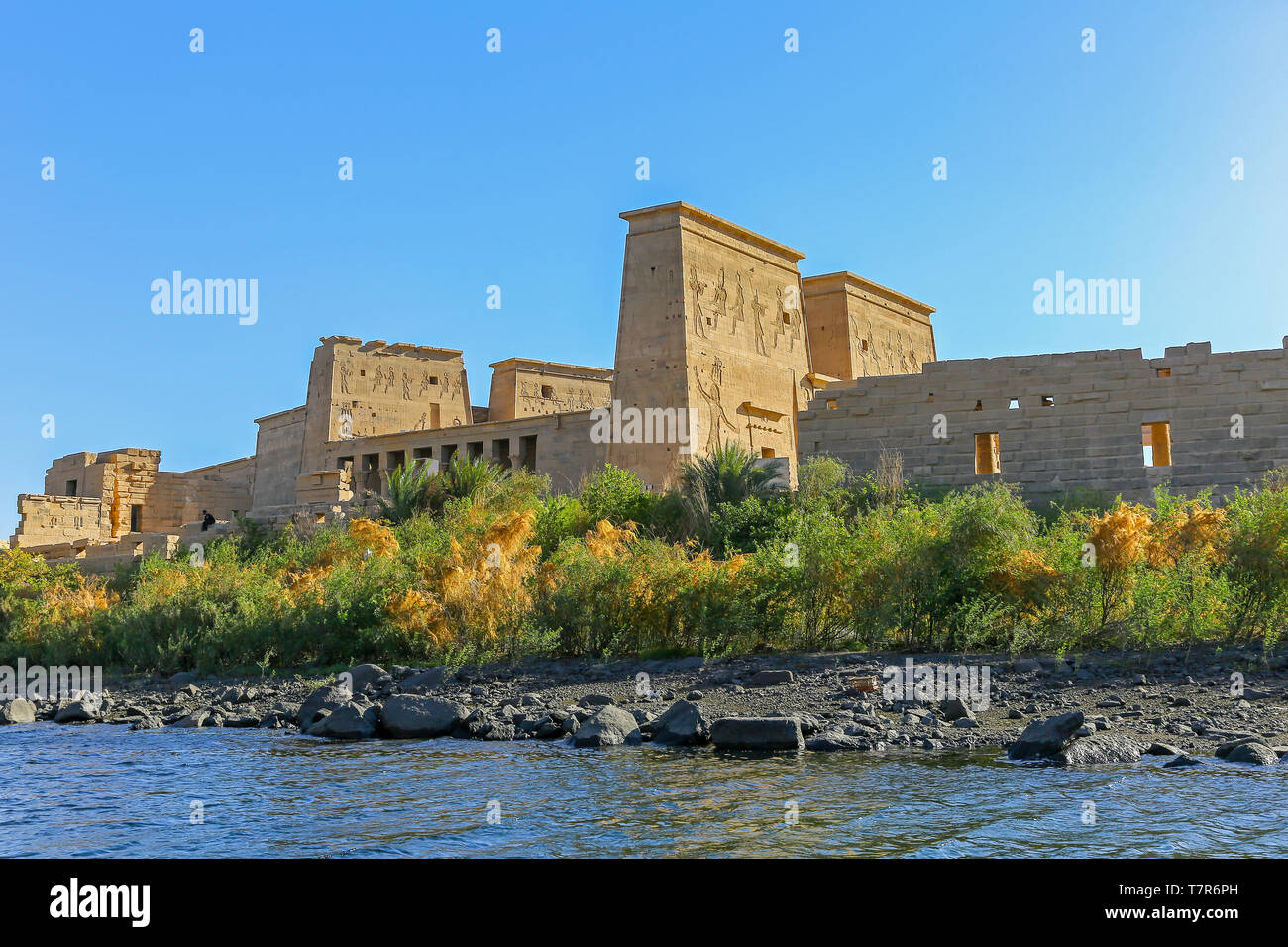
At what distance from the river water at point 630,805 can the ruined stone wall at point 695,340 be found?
16.5 m

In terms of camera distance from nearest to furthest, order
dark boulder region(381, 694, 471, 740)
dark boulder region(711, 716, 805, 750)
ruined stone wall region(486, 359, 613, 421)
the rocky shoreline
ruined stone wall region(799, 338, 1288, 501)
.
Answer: the rocky shoreline, dark boulder region(711, 716, 805, 750), dark boulder region(381, 694, 471, 740), ruined stone wall region(799, 338, 1288, 501), ruined stone wall region(486, 359, 613, 421)

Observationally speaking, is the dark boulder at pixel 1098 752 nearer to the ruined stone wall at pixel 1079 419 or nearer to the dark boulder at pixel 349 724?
the dark boulder at pixel 349 724

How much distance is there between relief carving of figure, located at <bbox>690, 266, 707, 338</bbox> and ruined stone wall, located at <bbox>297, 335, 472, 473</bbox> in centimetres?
1314

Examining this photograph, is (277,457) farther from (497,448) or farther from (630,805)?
(630,805)

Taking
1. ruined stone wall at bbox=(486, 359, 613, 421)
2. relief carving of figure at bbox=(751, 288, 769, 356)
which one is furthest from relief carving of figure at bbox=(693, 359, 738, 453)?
ruined stone wall at bbox=(486, 359, 613, 421)

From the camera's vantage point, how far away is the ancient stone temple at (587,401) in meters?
26.1

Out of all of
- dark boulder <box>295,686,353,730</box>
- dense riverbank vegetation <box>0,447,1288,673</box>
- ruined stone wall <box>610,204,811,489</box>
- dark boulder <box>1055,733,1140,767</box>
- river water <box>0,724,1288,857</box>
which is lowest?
river water <box>0,724,1288,857</box>

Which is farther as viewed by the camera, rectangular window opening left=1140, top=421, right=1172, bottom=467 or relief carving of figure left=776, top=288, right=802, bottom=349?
relief carving of figure left=776, top=288, right=802, bottom=349

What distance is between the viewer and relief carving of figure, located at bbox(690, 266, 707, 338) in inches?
1035

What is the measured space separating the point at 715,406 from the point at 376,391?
45.9 ft

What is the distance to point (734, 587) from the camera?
14.4 meters

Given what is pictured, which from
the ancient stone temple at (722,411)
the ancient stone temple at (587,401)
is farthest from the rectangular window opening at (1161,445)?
the ancient stone temple at (587,401)

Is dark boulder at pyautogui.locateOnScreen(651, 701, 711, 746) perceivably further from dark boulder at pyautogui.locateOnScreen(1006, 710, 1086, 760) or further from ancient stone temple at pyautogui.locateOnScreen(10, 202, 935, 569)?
ancient stone temple at pyautogui.locateOnScreen(10, 202, 935, 569)

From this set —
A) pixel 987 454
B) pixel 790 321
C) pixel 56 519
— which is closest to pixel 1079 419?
pixel 987 454
